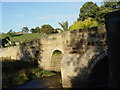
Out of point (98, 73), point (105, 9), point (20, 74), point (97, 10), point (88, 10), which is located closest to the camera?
point (98, 73)

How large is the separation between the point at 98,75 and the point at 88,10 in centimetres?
3431

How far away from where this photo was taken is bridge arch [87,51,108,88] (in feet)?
28.5

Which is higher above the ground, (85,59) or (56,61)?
(85,59)

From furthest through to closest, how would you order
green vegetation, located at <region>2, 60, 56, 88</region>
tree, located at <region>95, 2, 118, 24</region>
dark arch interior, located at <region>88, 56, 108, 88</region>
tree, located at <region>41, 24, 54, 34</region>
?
tree, located at <region>41, 24, 54, 34</region>, tree, located at <region>95, 2, 118, 24</region>, green vegetation, located at <region>2, 60, 56, 88</region>, dark arch interior, located at <region>88, 56, 108, 88</region>

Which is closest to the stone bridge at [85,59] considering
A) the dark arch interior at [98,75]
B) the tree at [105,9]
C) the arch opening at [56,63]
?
the dark arch interior at [98,75]

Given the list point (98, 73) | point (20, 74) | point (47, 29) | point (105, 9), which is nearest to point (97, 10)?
point (105, 9)

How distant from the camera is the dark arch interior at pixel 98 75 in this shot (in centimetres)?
903

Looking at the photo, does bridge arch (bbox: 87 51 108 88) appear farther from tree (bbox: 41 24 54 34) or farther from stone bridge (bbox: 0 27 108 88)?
tree (bbox: 41 24 54 34)

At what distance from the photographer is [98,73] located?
932 cm

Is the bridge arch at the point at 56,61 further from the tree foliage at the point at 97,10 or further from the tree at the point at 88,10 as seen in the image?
the tree at the point at 88,10

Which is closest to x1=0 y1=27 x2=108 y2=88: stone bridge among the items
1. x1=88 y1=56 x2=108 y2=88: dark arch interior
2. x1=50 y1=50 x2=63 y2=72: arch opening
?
x1=88 y1=56 x2=108 y2=88: dark arch interior

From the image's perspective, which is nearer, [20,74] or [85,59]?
[85,59]

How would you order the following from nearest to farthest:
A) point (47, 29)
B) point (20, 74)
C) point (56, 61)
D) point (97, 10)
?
point (20, 74) → point (56, 61) → point (97, 10) → point (47, 29)

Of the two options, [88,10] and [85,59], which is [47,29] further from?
[85,59]
